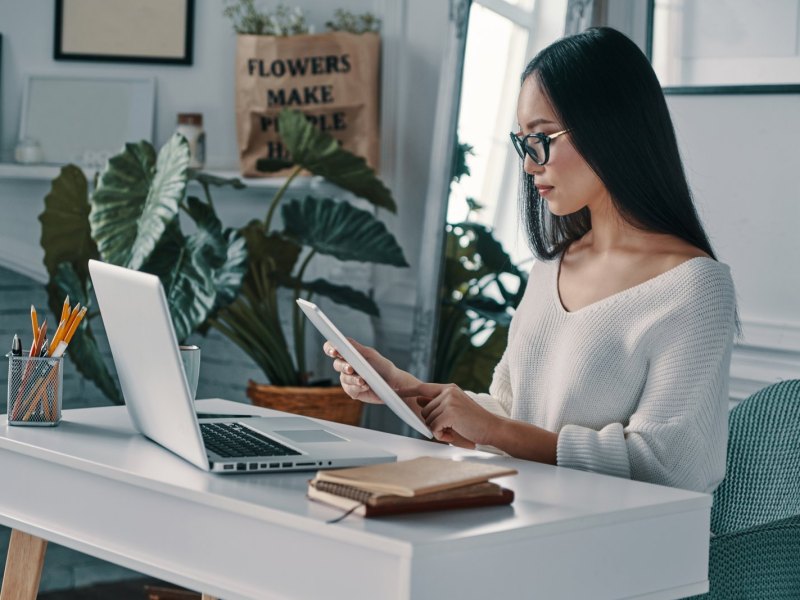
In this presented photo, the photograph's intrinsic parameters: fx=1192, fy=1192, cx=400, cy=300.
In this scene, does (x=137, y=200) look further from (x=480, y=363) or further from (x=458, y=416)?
(x=458, y=416)

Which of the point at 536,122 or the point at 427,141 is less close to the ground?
the point at 536,122

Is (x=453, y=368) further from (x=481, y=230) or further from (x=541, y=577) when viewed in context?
(x=541, y=577)

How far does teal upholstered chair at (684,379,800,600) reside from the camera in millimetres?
1723

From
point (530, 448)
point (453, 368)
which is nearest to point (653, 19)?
point (453, 368)

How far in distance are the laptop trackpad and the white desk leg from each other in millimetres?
467

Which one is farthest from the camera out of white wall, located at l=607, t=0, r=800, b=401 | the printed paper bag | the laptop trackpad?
the printed paper bag

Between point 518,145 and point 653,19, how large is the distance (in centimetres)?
143

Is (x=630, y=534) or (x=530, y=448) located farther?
(x=530, y=448)

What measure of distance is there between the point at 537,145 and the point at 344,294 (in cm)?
177

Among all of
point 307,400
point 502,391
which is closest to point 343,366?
point 502,391

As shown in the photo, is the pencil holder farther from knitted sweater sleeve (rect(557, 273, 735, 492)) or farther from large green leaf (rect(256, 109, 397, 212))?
large green leaf (rect(256, 109, 397, 212))

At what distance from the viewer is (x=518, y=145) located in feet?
6.27

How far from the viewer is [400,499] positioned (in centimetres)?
125

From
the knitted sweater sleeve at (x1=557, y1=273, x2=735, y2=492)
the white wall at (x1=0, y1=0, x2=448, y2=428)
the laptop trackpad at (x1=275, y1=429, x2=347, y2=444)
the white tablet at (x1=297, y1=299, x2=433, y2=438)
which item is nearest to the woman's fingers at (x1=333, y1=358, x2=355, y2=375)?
the laptop trackpad at (x1=275, y1=429, x2=347, y2=444)
